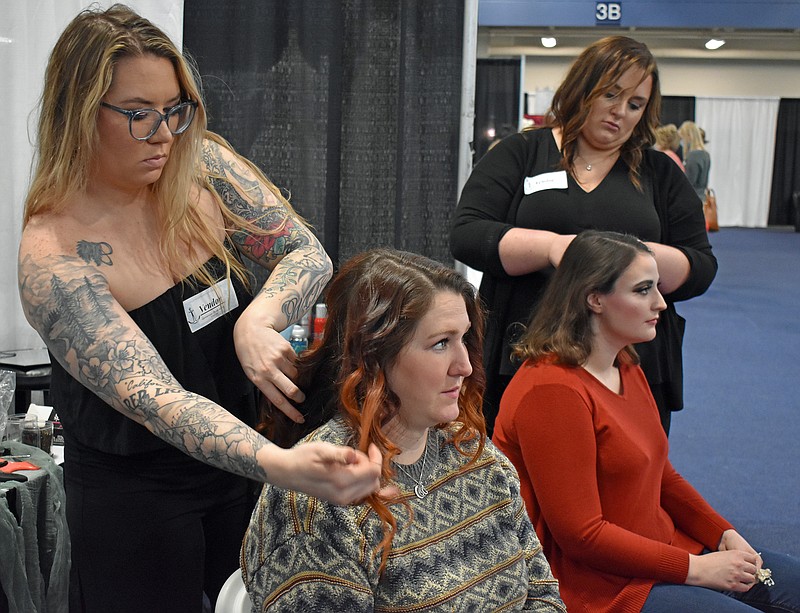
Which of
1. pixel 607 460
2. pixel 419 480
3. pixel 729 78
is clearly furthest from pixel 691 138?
pixel 419 480

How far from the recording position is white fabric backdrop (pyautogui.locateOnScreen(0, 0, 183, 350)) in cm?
283

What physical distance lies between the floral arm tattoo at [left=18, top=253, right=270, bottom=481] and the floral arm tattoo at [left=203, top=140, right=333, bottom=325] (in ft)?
0.89

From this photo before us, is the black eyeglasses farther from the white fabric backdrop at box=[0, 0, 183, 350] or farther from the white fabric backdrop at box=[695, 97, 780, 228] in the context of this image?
the white fabric backdrop at box=[695, 97, 780, 228]

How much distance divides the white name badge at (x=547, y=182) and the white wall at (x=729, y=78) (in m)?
14.1

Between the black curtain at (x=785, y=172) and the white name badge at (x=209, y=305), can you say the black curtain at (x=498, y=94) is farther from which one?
the black curtain at (x=785, y=172)

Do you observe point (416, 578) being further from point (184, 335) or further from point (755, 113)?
point (755, 113)

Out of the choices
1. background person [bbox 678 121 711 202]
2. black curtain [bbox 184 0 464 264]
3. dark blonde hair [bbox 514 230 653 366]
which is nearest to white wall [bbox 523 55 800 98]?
background person [bbox 678 121 711 202]

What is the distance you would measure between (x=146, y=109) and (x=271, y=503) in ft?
1.81

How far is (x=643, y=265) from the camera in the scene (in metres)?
1.93

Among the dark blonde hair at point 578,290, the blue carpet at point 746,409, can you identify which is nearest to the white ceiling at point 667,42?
the blue carpet at point 746,409

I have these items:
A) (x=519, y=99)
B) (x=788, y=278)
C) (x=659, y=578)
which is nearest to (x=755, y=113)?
(x=788, y=278)

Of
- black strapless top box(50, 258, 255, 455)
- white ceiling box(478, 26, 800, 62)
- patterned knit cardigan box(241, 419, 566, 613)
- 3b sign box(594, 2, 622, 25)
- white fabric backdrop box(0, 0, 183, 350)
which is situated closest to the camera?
patterned knit cardigan box(241, 419, 566, 613)

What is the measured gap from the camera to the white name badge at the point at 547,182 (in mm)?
2066

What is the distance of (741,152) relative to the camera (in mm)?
16406
